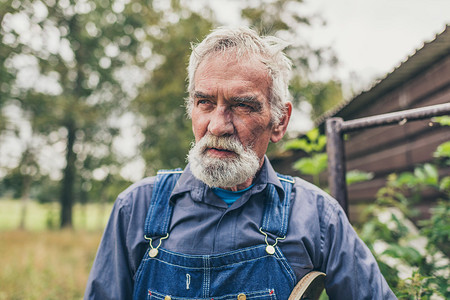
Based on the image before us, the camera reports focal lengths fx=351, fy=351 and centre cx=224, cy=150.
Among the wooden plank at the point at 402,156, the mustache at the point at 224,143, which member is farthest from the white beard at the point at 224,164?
the wooden plank at the point at 402,156

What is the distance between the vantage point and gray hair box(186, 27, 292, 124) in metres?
1.75

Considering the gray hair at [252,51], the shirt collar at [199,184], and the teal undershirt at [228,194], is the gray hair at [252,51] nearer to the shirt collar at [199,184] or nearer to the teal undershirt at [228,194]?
the shirt collar at [199,184]

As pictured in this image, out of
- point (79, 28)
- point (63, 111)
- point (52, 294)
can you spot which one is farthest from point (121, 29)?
point (52, 294)

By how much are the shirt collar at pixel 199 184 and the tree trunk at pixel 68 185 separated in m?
17.6

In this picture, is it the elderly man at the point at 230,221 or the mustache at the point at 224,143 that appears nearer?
the elderly man at the point at 230,221

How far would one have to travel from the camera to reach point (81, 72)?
55.4ft

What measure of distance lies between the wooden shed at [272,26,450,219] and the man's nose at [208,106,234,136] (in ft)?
3.72

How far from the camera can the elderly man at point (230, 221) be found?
1571mm

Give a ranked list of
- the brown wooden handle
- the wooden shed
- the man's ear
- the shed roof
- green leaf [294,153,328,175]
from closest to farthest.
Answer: the brown wooden handle
the man's ear
the shed roof
the wooden shed
green leaf [294,153,328,175]

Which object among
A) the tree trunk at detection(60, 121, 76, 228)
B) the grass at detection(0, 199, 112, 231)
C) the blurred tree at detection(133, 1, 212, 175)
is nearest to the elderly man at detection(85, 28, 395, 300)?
the blurred tree at detection(133, 1, 212, 175)

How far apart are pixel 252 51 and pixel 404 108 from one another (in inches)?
89.5

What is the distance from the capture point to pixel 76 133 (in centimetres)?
1834

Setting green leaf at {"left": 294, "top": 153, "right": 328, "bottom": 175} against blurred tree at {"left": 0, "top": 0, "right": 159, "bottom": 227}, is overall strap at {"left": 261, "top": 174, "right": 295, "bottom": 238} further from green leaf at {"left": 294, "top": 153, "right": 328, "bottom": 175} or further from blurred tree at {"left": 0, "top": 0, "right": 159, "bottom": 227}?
blurred tree at {"left": 0, "top": 0, "right": 159, "bottom": 227}

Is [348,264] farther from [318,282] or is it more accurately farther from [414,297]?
[414,297]
